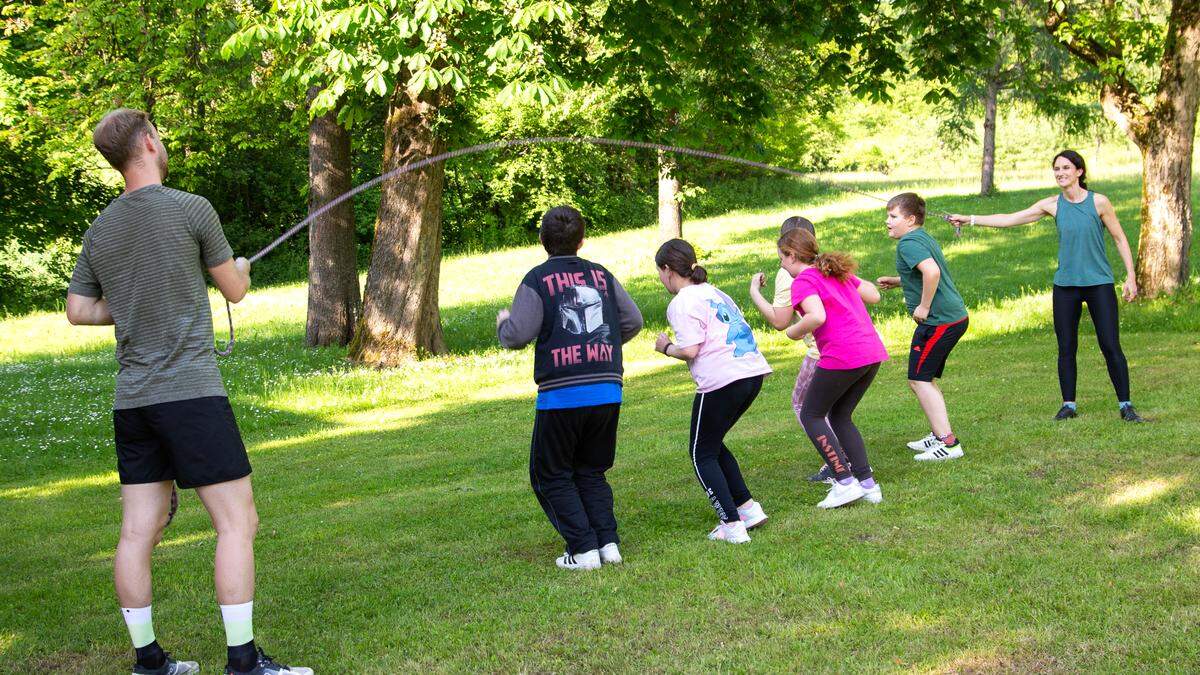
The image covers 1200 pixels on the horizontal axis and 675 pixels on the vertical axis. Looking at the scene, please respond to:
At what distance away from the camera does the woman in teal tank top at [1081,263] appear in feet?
26.0

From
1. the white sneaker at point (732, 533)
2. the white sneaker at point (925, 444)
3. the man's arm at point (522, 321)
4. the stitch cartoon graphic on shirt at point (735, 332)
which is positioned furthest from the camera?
the white sneaker at point (925, 444)

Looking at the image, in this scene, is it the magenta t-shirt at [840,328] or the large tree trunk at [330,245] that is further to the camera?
the large tree trunk at [330,245]

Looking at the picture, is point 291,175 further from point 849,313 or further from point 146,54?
point 849,313

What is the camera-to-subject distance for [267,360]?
53.2 ft

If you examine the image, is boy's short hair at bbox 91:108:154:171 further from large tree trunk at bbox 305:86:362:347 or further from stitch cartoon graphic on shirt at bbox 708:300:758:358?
large tree trunk at bbox 305:86:362:347

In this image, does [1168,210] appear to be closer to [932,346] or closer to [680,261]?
[932,346]

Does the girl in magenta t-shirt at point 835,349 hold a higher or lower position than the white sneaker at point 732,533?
higher

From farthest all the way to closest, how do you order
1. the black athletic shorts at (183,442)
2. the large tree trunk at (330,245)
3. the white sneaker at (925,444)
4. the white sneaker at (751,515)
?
the large tree trunk at (330,245), the white sneaker at (925,444), the white sneaker at (751,515), the black athletic shorts at (183,442)

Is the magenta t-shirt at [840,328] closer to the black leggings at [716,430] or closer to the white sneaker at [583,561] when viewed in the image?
the black leggings at [716,430]

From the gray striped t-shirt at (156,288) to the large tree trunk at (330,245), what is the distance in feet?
43.8

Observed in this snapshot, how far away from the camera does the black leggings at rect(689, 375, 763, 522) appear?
5.70 meters

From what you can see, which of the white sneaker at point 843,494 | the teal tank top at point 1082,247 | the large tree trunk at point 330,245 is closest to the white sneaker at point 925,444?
the white sneaker at point 843,494

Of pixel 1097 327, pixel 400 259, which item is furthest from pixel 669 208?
pixel 1097 327

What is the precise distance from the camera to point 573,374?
5238 millimetres
